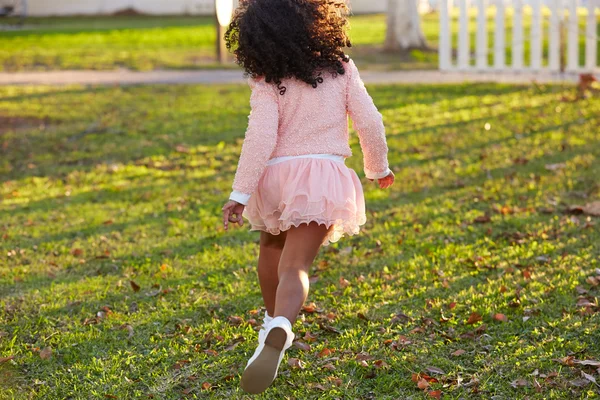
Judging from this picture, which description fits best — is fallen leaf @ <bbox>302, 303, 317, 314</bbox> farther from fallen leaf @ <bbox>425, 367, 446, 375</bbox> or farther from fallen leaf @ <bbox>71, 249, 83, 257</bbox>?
fallen leaf @ <bbox>71, 249, 83, 257</bbox>

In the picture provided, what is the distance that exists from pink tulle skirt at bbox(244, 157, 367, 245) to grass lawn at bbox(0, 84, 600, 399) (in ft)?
2.38

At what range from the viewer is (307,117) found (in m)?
3.61

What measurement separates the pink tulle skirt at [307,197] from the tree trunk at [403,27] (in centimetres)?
1306

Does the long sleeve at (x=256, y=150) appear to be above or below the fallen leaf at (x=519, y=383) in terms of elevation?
above

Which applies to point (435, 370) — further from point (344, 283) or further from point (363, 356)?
point (344, 283)

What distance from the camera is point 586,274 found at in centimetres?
493

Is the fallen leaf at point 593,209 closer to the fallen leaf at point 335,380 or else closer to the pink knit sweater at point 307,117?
the pink knit sweater at point 307,117

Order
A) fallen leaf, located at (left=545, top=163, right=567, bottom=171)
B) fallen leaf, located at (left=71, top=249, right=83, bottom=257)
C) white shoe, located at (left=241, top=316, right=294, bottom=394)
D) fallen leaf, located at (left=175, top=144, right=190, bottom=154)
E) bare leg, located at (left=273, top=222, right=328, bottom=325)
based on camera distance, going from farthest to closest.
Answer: fallen leaf, located at (left=175, top=144, right=190, bottom=154) → fallen leaf, located at (left=545, top=163, right=567, bottom=171) → fallen leaf, located at (left=71, top=249, right=83, bottom=257) → bare leg, located at (left=273, top=222, right=328, bottom=325) → white shoe, located at (left=241, top=316, right=294, bottom=394)

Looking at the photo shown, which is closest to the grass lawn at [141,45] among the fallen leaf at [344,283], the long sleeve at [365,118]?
the fallen leaf at [344,283]

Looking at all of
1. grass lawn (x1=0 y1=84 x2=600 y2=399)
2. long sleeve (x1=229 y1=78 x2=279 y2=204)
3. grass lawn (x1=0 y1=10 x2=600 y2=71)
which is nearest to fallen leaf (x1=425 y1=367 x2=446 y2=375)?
grass lawn (x1=0 y1=84 x2=600 y2=399)

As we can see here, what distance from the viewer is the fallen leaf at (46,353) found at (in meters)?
4.07

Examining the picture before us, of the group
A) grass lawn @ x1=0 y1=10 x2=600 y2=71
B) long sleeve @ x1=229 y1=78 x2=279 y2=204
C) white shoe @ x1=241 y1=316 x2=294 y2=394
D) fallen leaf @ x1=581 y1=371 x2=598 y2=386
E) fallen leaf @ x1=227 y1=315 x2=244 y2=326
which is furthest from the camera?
grass lawn @ x1=0 y1=10 x2=600 y2=71

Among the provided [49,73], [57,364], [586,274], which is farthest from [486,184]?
[49,73]

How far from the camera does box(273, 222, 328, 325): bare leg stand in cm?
339
